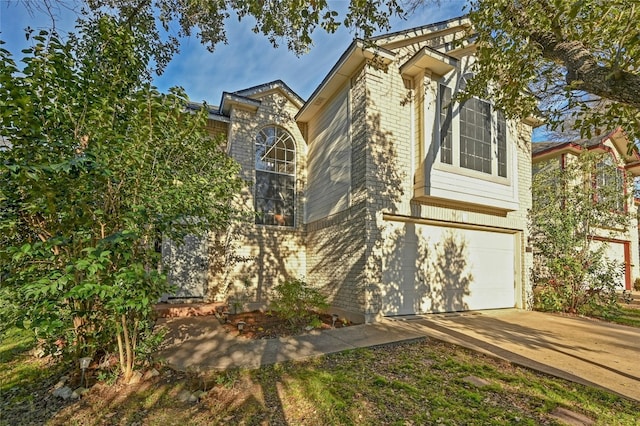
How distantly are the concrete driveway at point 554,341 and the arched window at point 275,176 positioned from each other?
15.0 ft

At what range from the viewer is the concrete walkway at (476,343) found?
439 centimetres

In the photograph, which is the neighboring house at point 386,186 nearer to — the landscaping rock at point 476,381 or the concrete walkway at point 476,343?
the concrete walkway at point 476,343

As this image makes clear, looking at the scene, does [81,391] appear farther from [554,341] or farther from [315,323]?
[554,341]

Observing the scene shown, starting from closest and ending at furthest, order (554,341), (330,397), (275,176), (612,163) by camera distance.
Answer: (330,397)
(554,341)
(275,176)
(612,163)

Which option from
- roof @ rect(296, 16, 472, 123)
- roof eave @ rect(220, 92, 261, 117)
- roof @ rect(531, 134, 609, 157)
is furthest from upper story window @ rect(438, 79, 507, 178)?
roof @ rect(531, 134, 609, 157)

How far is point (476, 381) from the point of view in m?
3.96

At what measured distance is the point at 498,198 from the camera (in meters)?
8.15

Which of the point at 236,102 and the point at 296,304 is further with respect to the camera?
the point at 236,102

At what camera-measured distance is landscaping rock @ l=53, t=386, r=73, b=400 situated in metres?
3.54

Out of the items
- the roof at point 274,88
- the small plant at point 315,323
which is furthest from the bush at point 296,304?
the roof at point 274,88

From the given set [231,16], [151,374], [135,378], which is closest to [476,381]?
[151,374]

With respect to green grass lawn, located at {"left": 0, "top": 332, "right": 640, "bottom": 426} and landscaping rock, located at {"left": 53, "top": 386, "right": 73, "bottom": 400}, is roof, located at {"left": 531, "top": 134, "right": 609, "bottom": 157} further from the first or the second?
landscaping rock, located at {"left": 53, "top": 386, "right": 73, "bottom": 400}

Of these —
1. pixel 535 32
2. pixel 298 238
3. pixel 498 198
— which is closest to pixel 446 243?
pixel 498 198

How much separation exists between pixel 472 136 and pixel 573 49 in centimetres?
435
